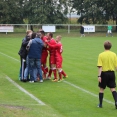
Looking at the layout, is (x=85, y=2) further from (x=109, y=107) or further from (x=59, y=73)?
(x=109, y=107)

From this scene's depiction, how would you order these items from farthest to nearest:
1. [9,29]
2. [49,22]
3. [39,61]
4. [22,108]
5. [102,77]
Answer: [49,22] < [9,29] < [39,61] < [102,77] < [22,108]

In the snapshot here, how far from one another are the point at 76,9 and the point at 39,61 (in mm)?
56594

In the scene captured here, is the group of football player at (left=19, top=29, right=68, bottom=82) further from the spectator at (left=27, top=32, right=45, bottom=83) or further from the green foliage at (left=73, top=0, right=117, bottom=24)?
the green foliage at (left=73, top=0, right=117, bottom=24)

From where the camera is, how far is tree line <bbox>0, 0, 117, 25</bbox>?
208ft

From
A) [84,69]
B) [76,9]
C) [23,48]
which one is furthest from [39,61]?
[76,9]

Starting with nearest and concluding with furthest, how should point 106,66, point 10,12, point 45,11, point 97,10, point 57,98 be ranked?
1. point 106,66
2. point 57,98
3. point 10,12
4. point 45,11
5. point 97,10

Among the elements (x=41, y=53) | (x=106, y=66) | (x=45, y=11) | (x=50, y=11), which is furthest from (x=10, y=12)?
(x=106, y=66)

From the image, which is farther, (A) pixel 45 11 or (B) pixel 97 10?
(B) pixel 97 10

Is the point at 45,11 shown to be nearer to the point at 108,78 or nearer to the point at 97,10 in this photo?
the point at 97,10

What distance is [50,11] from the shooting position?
65.8m

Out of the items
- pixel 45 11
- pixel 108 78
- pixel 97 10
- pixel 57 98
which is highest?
pixel 97 10

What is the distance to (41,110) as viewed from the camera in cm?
1031

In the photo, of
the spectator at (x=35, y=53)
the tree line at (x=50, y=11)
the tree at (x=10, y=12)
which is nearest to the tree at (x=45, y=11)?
the tree line at (x=50, y=11)

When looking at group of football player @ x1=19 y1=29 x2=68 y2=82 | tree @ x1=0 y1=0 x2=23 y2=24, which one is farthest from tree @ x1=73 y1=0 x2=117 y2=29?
group of football player @ x1=19 y1=29 x2=68 y2=82
